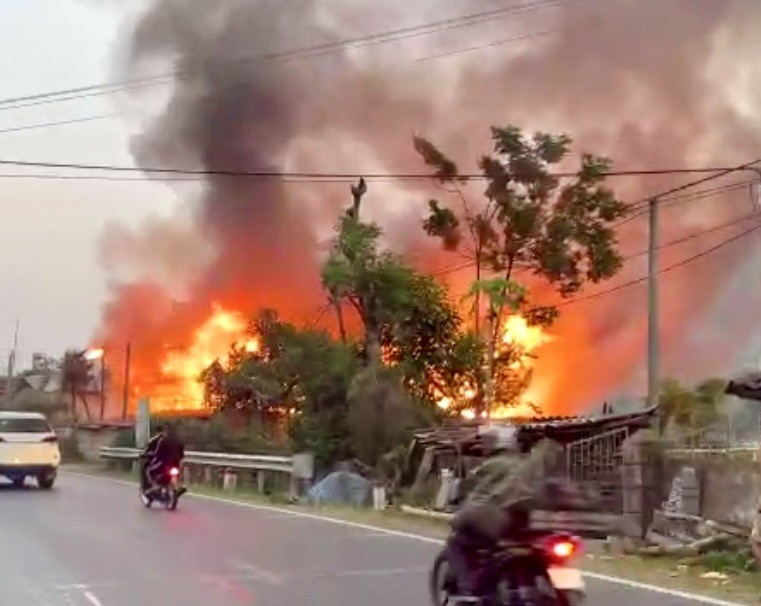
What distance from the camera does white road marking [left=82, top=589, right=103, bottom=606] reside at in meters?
9.10

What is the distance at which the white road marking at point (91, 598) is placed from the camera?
29.9ft

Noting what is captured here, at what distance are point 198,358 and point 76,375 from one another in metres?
21.0

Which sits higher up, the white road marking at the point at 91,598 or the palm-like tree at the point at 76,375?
the palm-like tree at the point at 76,375

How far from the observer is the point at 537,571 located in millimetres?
6809

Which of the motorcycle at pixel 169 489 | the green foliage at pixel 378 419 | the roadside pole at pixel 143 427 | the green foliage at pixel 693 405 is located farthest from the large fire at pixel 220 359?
the motorcycle at pixel 169 489

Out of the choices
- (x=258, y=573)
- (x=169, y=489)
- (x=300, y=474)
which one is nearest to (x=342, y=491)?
(x=300, y=474)

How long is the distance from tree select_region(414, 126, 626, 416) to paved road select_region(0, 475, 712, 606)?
12.5m

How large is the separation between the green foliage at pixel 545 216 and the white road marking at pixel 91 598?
63.9 feet

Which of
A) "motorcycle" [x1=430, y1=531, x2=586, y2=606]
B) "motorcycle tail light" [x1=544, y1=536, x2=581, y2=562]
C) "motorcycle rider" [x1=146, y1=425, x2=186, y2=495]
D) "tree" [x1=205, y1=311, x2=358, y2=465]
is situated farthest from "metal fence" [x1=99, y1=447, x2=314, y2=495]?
"motorcycle tail light" [x1=544, y1=536, x2=581, y2=562]

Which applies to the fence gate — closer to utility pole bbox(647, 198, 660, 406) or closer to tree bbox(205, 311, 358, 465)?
utility pole bbox(647, 198, 660, 406)

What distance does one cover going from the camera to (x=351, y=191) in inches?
1244

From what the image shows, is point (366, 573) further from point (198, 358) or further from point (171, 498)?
point (198, 358)

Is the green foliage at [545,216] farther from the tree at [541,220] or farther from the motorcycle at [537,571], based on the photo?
the motorcycle at [537,571]

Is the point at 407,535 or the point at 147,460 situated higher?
the point at 147,460
